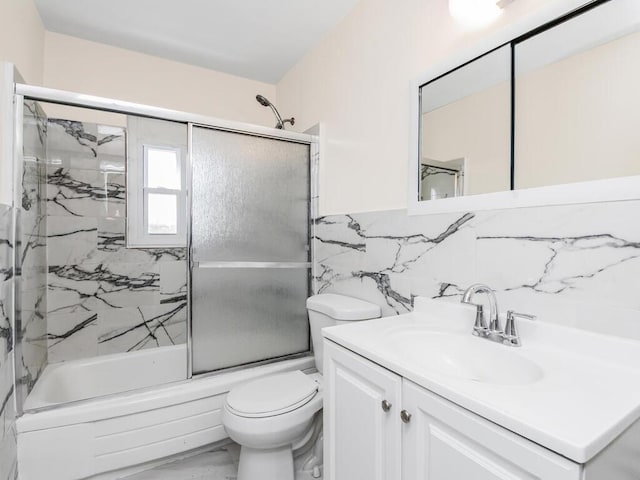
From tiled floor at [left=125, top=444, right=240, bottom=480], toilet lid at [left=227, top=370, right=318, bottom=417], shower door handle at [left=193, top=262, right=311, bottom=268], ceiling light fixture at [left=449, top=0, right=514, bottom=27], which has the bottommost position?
tiled floor at [left=125, top=444, right=240, bottom=480]

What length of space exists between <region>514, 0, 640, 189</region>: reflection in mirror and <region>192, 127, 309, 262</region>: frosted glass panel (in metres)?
1.34

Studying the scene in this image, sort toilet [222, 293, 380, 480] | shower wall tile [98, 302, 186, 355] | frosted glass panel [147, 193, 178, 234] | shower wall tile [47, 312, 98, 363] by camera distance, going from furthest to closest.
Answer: frosted glass panel [147, 193, 178, 234] < shower wall tile [98, 302, 186, 355] < shower wall tile [47, 312, 98, 363] < toilet [222, 293, 380, 480]

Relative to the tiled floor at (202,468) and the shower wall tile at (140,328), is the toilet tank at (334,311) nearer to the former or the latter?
the tiled floor at (202,468)

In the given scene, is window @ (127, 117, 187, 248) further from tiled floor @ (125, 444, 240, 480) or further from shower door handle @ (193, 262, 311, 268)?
tiled floor @ (125, 444, 240, 480)

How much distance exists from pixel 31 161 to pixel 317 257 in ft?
5.45

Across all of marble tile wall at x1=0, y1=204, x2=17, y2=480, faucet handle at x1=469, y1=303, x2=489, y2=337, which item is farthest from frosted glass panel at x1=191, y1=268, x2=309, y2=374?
faucet handle at x1=469, y1=303, x2=489, y2=337

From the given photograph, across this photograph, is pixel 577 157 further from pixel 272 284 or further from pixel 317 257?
pixel 272 284

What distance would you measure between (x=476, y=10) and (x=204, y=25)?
1630 millimetres

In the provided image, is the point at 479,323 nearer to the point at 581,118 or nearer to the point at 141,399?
the point at 581,118

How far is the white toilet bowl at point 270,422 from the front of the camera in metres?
1.36

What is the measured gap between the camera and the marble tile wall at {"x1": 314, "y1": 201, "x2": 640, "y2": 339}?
33.7 inches

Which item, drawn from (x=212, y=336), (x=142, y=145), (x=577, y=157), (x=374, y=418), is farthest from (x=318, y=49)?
(x=374, y=418)

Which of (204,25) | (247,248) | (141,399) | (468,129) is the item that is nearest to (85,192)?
(247,248)

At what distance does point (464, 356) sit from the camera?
3.55ft
